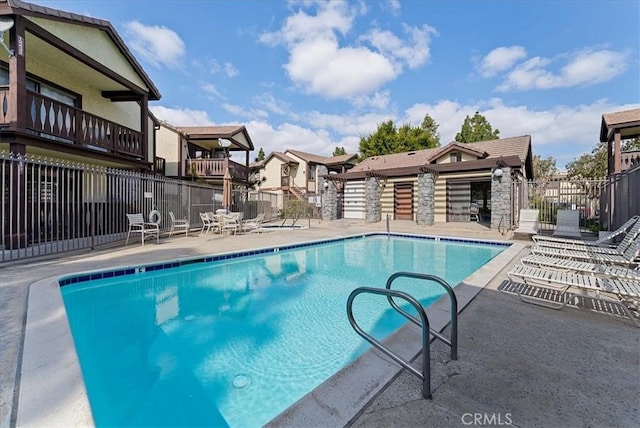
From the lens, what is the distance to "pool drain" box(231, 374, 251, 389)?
2928 mm

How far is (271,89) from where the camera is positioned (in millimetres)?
23016

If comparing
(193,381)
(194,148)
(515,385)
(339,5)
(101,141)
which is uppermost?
(339,5)

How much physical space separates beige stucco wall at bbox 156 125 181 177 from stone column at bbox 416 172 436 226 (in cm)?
1449

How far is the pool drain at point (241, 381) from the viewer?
9.61 feet

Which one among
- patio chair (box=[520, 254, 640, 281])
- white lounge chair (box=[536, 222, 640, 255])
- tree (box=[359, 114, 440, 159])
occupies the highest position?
tree (box=[359, 114, 440, 159])

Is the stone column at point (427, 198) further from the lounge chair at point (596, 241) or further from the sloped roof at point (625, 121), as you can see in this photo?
the lounge chair at point (596, 241)

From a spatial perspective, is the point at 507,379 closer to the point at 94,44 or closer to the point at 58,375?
the point at 58,375

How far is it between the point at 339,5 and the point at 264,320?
13871mm

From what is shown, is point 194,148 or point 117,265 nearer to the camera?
point 117,265

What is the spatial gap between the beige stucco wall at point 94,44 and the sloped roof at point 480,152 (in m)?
15.8

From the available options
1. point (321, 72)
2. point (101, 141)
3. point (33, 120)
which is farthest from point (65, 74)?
point (321, 72)

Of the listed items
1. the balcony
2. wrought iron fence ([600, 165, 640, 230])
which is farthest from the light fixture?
wrought iron fence ([600, 165, 640, 230])

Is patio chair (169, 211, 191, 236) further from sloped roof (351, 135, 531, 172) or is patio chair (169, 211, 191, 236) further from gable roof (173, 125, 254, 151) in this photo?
sloped roof (351, 135, 531, 172)

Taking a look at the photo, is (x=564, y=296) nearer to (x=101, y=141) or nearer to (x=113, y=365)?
(x=113, y=365)
